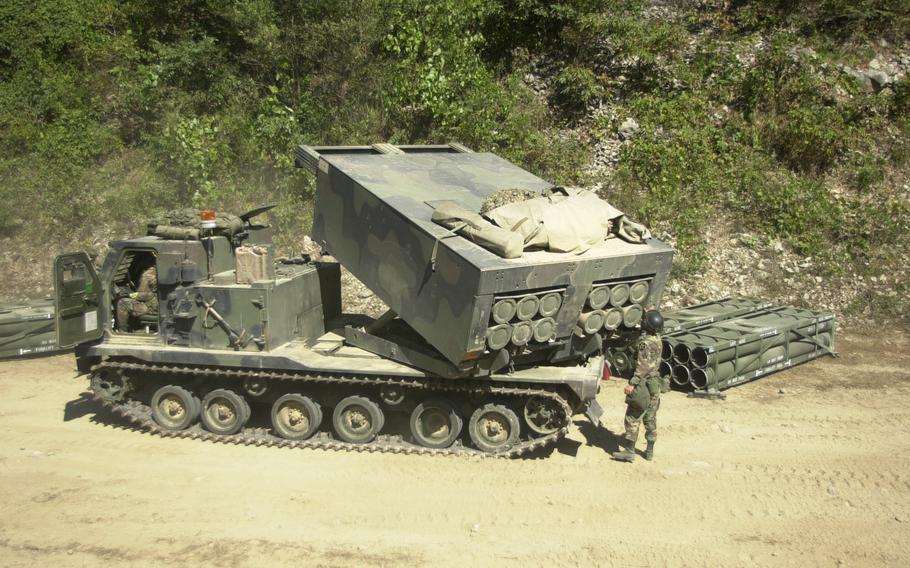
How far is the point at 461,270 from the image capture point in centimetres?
741

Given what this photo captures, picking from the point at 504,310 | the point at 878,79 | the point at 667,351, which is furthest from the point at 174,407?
the point at 878,79

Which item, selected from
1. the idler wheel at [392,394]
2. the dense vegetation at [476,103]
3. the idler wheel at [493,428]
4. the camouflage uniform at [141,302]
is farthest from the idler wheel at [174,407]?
the dense vegetation at [476,103]

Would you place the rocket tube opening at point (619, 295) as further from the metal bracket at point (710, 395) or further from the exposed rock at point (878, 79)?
the exposed rock at point (878, 79)

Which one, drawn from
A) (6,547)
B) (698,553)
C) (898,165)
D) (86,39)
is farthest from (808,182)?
(86,39)

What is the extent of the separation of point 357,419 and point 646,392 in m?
3.27

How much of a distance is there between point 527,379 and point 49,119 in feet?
53.5

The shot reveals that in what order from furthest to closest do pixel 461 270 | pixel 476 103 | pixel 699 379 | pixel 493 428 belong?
pixel 476 103 → pixel 699 379 → pixel 493 428 → pixel 461 270

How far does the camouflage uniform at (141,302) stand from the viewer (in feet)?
30.5

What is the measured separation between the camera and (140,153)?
18609 mm

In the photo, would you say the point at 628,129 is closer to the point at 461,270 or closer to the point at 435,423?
the point at 435,423

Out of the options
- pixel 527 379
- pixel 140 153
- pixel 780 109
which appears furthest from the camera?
pixel 140 153

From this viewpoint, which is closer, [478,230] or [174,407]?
[478,230]

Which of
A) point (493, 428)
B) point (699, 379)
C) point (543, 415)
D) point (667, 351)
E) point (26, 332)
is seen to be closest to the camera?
point (543, 415)

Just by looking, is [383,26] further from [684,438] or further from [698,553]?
[698,553]
